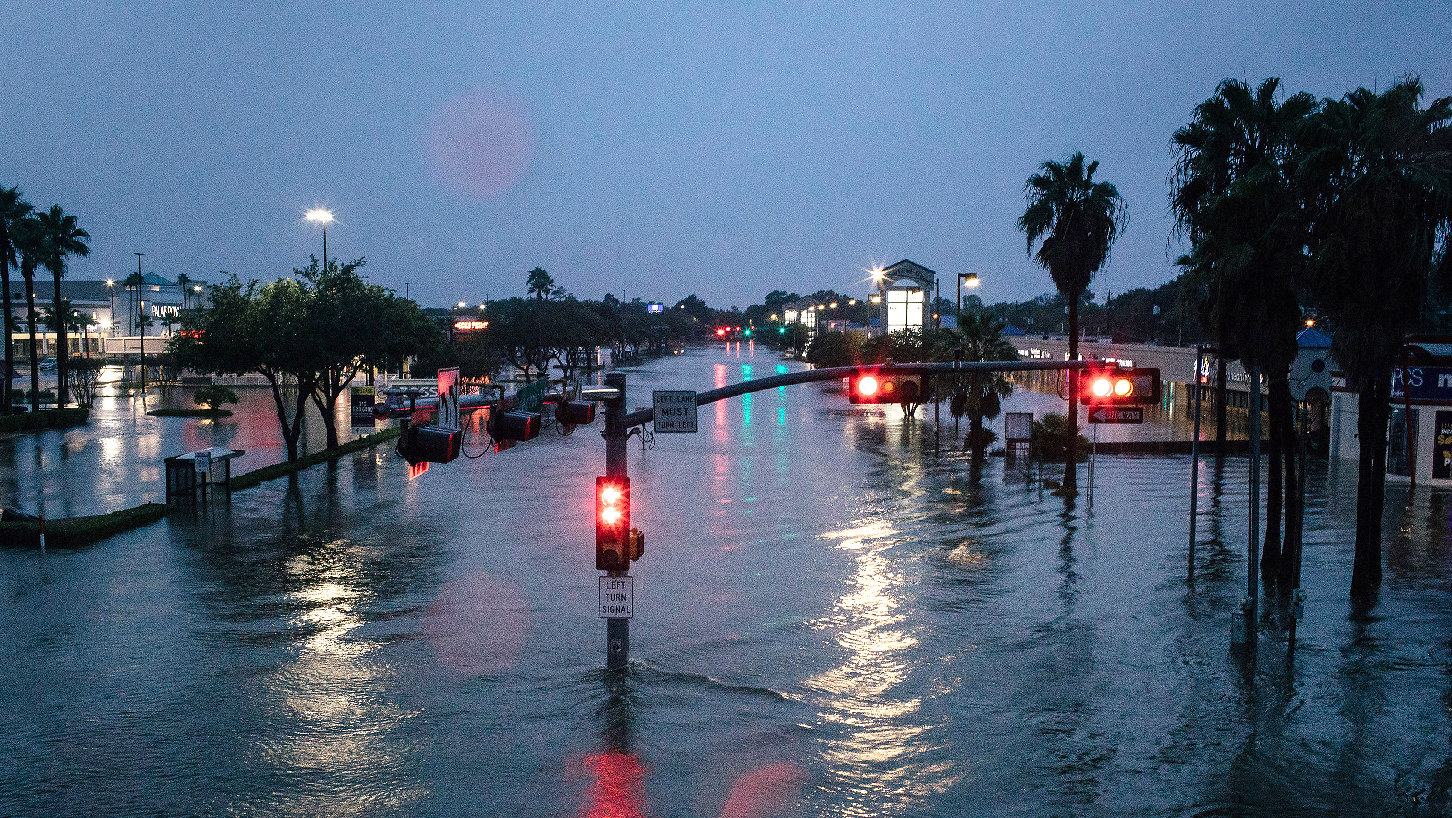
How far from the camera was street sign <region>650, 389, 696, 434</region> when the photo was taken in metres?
15.8

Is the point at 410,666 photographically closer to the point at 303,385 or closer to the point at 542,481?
the point at 542,481

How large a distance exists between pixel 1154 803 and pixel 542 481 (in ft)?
88.2

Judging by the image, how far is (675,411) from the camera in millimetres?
15922

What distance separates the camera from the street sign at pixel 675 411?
1584cm

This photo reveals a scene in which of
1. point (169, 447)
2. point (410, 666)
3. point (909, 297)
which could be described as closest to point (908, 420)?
point (169, 447)

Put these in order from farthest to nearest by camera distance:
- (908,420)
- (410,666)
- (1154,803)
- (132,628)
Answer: (908,420), (132,628), (410,666), (1154,803)

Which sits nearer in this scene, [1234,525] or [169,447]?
[1234,525]

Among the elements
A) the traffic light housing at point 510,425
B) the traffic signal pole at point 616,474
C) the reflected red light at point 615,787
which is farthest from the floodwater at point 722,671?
the traffic light housing at point 510,425

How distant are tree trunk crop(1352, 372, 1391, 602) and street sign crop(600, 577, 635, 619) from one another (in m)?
13.9

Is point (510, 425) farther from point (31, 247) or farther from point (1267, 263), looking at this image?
point (31, 247)

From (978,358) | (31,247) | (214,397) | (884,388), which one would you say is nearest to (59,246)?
(31,247)

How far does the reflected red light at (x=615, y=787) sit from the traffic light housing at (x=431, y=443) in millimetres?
5350

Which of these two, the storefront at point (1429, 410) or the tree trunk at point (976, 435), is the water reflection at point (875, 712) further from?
the storefront at point (1429, 410)

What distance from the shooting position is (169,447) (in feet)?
143
